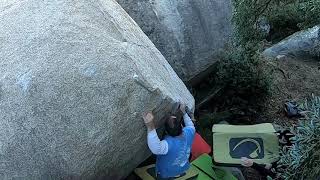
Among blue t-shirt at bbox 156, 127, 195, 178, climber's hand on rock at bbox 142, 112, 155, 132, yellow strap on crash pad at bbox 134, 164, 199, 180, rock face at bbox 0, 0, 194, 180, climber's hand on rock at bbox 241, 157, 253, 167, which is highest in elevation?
rock face at bbox 0, 0, 194, 180

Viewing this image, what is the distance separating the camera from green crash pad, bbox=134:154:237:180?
5.81 m

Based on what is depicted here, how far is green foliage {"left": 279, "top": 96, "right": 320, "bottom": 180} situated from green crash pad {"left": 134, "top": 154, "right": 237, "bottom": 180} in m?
1.28

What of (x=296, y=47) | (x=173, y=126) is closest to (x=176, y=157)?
(x=173, y=126)

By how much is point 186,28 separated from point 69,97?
295cm

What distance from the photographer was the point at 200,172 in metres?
5.88

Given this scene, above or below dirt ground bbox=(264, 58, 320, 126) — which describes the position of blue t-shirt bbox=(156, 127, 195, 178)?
above

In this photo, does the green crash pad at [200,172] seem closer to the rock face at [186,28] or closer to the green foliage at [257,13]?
the rock face at [186,28]

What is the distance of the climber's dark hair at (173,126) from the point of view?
5562mm

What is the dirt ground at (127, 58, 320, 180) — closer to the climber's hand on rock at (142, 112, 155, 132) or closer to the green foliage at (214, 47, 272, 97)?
the green foliage at (214, 47, 272, 97)

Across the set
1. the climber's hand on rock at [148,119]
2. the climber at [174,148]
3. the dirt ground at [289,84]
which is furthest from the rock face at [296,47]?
the climber's hand on rock at [148,119]

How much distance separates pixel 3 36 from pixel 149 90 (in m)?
1.58

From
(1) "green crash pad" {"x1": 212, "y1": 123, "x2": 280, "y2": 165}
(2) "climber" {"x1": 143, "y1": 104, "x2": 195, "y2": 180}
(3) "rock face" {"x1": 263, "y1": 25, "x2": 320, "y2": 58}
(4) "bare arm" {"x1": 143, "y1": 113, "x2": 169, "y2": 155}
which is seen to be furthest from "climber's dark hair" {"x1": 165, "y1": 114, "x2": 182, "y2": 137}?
(3) "rock face" {"x1": 263, "y1": 25, "x2": 320, "y2": 58}

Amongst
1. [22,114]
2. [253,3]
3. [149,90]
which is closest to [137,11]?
[253,3]

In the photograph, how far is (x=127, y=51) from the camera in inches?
209
